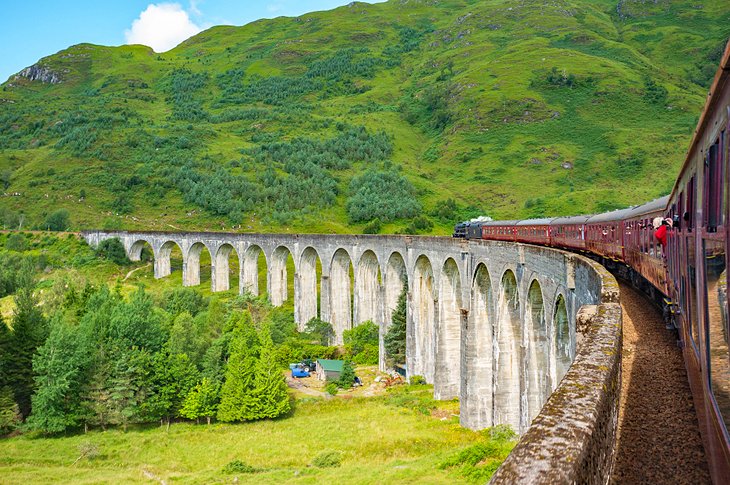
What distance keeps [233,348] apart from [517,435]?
60.5ft

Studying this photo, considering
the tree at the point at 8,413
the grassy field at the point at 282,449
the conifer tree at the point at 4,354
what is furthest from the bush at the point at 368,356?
the conifer tree at the point at 4,354

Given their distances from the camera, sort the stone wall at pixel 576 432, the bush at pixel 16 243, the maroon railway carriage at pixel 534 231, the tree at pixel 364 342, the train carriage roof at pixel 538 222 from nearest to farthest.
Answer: the stone wall at pixel 576 432
the maroon railway carriage at pixel 534 231
the train carriage roof at pixel 538 222
the tree at pixel 364 342
the bush at pixel 16 243

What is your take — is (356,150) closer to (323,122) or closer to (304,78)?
(323,122)

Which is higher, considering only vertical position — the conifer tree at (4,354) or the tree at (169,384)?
the conifer tree at (4,354)

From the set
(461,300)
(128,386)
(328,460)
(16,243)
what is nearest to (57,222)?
(16,243)

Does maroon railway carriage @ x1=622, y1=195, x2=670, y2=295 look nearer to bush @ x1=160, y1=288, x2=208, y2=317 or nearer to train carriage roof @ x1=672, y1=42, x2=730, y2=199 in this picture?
train carriage roof @ x1=672, y1=42, x2=730, y2=199

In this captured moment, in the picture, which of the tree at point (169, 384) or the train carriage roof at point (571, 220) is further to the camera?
the tree at point (169, 384)

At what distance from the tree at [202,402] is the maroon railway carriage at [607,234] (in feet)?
74.5

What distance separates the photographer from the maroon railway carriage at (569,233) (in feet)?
77.4

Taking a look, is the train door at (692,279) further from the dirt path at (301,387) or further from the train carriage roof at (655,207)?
the dirt path at (301,387)

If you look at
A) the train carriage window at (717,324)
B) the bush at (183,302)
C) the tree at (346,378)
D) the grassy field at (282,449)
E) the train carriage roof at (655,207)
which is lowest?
the grassy field at (282,449)

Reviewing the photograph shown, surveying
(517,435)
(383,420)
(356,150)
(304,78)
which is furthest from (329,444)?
(304,78)

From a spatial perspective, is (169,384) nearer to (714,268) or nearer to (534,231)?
(534,231)

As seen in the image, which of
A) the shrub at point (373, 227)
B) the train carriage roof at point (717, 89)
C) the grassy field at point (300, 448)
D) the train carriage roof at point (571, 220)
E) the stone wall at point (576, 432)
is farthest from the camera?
the shrub at point (373, 227)
